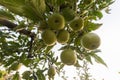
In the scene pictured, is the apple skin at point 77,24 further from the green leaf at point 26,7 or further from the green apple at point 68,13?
the green leaf at point 26,7

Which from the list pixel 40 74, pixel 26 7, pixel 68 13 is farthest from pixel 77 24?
pixel 40 74

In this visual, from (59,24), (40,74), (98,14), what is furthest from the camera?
(40,74)

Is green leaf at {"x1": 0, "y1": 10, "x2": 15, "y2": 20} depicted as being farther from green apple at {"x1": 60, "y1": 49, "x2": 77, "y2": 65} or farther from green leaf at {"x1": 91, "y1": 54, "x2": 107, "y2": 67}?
green leaf at {"x1": 91, "y1": 54, "x2": 107, "y2": 67}

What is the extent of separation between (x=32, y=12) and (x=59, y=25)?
0.87ft

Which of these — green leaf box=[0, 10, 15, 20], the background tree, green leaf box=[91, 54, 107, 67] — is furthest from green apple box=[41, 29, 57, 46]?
green leaf box=[91, 54, 107, 67]

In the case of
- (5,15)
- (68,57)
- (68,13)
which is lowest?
(68,57)

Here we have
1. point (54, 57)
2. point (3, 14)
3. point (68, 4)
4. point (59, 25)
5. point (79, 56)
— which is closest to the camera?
point (59, 25)

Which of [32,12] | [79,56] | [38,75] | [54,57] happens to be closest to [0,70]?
[38,75]

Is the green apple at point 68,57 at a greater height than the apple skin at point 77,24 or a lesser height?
lesser

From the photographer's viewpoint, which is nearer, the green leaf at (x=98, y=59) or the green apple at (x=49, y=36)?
the green apple at (x=49, y=36)

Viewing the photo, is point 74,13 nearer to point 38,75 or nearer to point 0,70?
point 38,75

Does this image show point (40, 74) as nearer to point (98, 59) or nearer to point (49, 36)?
point (98, 59)

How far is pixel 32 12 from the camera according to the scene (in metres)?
2.36

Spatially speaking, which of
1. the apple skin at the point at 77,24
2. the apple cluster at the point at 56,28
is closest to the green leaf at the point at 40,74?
the apple cluster at the point at 56,28
